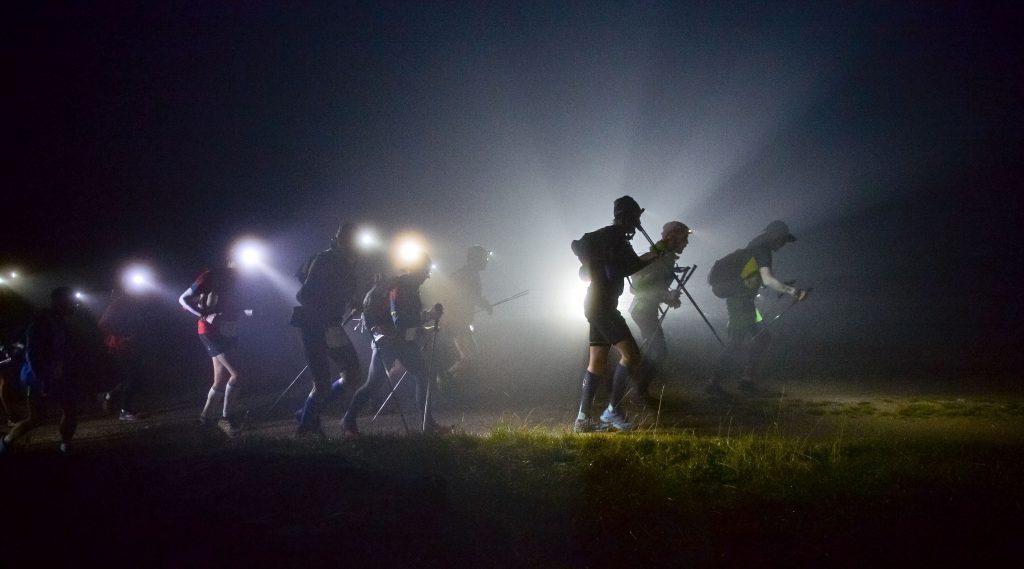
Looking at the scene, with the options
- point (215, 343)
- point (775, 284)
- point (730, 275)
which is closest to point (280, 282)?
point (215, 343)

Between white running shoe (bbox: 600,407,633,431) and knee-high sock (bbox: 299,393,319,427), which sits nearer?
white running shoe (bbox: 600,407,633,431)

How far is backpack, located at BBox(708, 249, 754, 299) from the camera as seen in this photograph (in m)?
7.26

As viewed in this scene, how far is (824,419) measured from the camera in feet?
17.5

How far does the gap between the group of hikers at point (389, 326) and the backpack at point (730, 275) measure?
0.01 metres

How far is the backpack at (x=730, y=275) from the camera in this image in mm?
7259

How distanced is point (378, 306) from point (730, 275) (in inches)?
200

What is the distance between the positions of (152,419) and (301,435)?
14.4ft

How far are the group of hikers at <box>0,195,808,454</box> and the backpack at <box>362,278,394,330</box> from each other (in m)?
0.01

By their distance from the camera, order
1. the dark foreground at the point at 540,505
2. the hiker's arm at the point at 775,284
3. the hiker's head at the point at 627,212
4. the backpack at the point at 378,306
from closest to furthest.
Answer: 1. the dark foreground at the point at 540,505
2. the hiker's head at the point at 627,212
3. the backpack at the point at 378,306
4. the hiker's arm at the point at 775,284

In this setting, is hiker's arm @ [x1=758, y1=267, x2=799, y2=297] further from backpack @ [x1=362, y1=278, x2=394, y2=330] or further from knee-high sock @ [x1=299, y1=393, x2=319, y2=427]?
knee-high sock @ [x1=299, y1=393, x2=319, y2=427]

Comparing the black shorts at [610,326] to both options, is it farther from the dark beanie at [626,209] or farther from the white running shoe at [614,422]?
the dark beanie at [626,209]

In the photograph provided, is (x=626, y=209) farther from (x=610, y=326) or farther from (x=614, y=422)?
(x=614, y=422)

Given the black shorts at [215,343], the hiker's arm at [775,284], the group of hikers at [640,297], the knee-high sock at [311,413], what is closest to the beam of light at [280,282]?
the black shorts at [215,343]

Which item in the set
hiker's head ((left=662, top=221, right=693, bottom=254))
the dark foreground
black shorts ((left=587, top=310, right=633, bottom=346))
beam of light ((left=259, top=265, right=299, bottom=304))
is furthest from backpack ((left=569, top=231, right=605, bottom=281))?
beam of light ((left=259, top=265, right=299, bottom=304))
